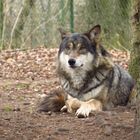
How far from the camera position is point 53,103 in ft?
25.1

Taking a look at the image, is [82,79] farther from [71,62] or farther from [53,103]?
Result: [53,103]

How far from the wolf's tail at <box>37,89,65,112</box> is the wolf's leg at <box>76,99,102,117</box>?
398mm

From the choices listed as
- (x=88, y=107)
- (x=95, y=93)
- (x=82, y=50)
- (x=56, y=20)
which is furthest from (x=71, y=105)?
(x=56, y=20)

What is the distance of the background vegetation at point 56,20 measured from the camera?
678 inches

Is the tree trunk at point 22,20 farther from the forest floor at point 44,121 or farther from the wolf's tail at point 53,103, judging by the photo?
the wolf's tail at point 53,103

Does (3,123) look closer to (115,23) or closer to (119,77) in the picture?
(119,77)

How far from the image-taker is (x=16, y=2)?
68.2ft

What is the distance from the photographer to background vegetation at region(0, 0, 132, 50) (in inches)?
678

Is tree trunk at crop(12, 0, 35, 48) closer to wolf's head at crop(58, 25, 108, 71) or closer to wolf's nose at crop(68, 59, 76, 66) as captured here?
wolf's head at crop(58, 25, 108, 71)

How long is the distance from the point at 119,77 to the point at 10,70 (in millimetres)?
4974

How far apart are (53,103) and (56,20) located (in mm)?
11319

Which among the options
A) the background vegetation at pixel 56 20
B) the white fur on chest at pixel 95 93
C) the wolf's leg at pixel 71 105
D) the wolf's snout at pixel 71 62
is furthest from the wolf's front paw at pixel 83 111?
the background vegetation at pixel 56 20

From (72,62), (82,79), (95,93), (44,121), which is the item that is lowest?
(44,121)

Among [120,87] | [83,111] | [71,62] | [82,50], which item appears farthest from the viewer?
[120,87]
